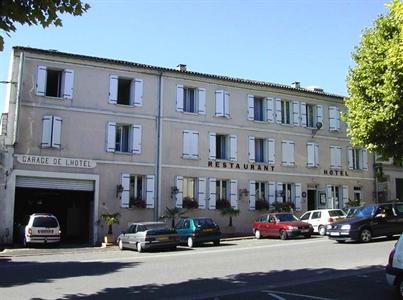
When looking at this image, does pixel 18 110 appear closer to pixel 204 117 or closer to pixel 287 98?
pixel 204 117

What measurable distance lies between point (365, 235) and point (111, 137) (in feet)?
48.7

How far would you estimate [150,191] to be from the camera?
28812 millimetres

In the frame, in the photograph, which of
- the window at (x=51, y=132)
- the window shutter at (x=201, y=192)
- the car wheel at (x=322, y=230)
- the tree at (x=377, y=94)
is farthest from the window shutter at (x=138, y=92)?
the car wheel at (x=322, y=230)

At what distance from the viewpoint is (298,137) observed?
34625 millimetres

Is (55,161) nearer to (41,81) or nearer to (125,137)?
A: (41,81)

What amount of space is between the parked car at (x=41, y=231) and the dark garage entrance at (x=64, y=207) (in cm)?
436

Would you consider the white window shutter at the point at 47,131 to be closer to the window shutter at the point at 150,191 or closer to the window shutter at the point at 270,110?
the window shutter at the point at 150,191

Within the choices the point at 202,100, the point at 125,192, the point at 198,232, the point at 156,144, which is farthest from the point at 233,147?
the point at 198,232

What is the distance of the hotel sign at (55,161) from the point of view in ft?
85.4

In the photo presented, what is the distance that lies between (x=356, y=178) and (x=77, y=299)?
30448 mm

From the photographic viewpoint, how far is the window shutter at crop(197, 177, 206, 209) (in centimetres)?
3008

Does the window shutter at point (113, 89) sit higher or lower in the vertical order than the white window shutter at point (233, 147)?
higher

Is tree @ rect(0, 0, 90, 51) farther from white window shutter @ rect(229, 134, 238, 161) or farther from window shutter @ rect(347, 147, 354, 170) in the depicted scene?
window shutter @ rect(347, 147, 354, 170)

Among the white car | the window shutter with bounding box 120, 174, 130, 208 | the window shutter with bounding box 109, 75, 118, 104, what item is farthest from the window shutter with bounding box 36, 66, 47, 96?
the white car
